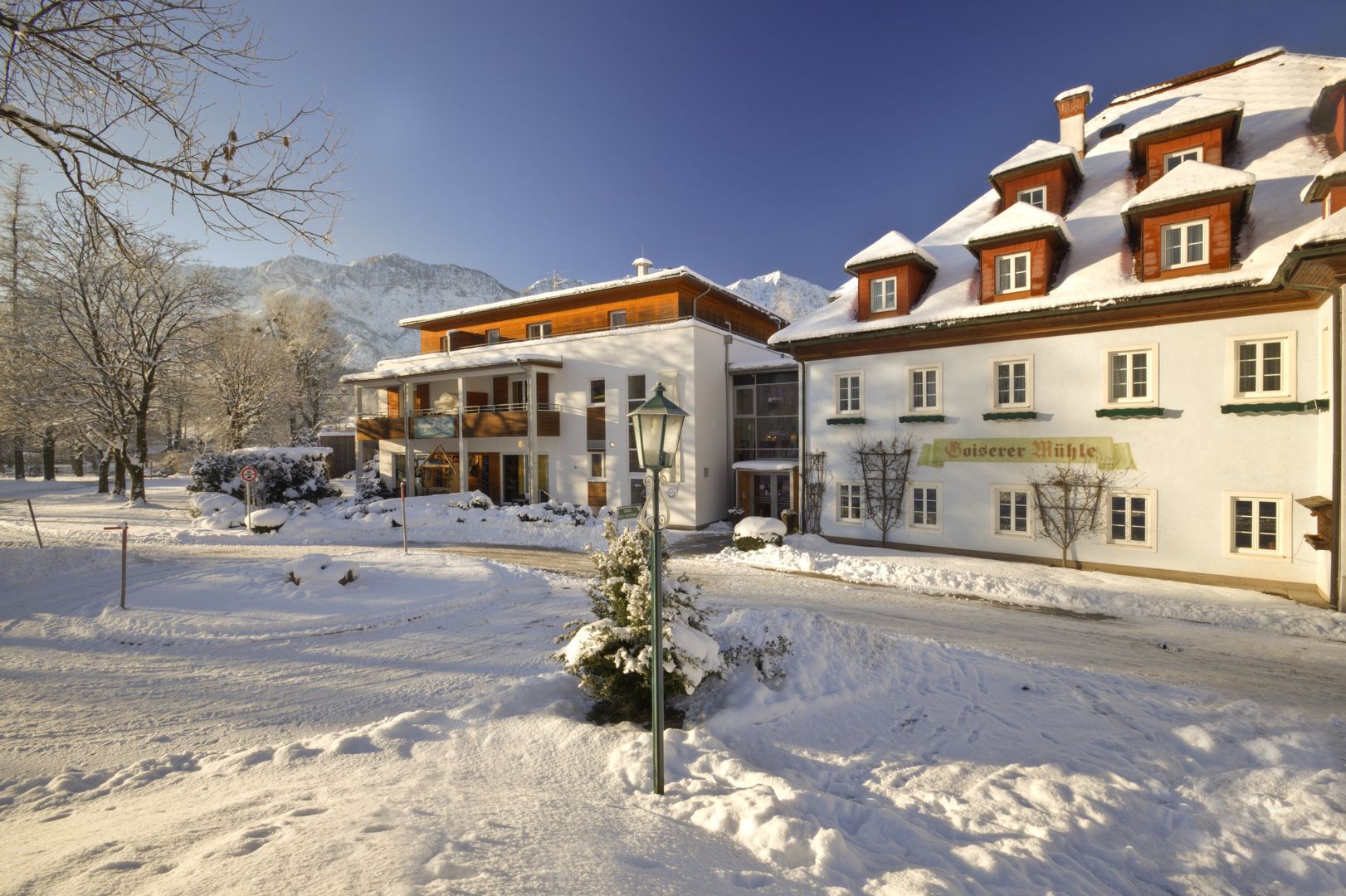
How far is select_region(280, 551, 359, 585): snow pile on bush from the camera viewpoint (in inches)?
444

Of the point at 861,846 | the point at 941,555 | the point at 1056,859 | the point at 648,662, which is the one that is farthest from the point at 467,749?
the point at 941,555

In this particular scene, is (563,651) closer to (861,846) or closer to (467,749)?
(467,749)

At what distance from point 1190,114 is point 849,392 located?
10950mm

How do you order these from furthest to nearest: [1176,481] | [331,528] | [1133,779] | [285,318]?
[285,318]
[331,528]
[1176,481]
[1133,779]

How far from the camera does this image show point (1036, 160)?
15.9 m

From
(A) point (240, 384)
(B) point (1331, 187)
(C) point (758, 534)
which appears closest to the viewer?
(B) point (1331, 187)

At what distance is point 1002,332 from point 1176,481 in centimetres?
515

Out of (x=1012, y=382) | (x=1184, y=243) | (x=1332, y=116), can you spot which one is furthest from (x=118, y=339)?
(x=1332, y=116)

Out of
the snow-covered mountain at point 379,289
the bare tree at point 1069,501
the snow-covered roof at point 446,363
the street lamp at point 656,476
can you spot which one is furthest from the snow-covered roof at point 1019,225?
the snow-covered mountain at point 379,289

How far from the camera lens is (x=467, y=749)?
203 inches

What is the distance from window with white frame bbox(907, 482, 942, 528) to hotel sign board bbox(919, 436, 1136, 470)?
2.13 ft

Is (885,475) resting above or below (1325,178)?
below

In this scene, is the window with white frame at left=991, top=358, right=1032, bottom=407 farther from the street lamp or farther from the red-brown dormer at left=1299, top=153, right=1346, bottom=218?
the street lamp

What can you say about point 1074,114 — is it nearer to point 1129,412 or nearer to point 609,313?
point 1129,412
